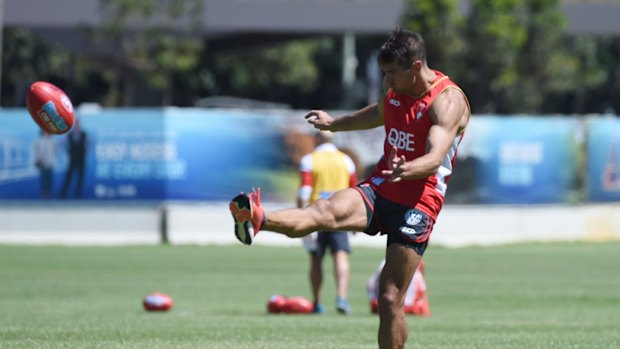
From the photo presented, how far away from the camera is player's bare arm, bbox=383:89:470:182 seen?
839 cm

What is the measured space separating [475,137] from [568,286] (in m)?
10.8

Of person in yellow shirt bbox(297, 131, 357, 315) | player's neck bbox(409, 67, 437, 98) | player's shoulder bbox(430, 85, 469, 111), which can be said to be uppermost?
player's neck bbox(409, 67, 437, 98)

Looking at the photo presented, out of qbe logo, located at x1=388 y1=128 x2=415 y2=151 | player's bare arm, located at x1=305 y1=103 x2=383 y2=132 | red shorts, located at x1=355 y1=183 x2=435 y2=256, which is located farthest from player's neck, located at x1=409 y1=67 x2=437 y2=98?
red shorts, located at x1=355 y1=183 x2=435 y2=256

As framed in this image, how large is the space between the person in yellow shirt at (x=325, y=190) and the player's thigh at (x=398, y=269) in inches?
286

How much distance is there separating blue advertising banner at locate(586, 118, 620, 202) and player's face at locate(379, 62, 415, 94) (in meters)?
24.4

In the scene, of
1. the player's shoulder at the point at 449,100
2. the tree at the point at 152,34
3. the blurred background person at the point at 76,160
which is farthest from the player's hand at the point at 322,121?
the tree at the point at 152,34

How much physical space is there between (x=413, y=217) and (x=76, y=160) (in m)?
21.0

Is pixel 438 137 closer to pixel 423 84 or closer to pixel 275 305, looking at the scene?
pixel 423 84

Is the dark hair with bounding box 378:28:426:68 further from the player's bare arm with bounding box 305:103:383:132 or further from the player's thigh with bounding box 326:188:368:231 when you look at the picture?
the player's thigh with bounding box 326:188:368:231

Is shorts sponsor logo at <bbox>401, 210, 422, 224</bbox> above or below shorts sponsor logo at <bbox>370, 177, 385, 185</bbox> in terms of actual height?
below

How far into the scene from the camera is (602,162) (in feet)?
108

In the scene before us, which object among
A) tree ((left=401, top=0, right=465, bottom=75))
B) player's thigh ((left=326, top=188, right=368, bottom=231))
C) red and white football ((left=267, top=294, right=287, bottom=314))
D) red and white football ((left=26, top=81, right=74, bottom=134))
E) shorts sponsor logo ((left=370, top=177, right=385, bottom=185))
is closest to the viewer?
player's thigh ((left=326, top=188, right=368, bottom=231))

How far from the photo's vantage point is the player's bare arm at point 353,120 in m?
9.70

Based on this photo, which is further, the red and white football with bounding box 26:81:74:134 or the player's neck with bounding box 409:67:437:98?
the red and white football with bounding box 26:81:74:134
